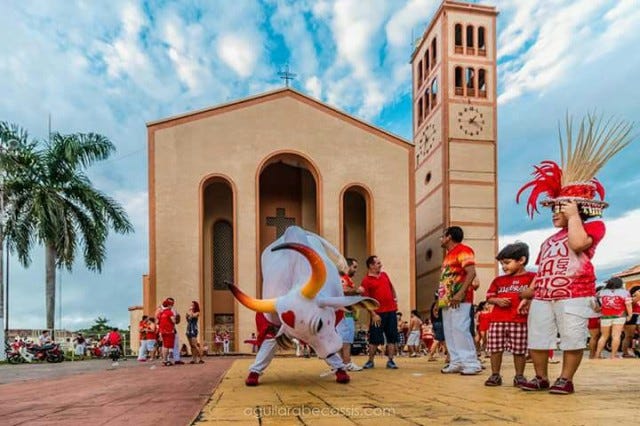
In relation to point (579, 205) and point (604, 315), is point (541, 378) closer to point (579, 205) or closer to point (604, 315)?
point (579, 205)

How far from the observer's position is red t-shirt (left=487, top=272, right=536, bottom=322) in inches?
192

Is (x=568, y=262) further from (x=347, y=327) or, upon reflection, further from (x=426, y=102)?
(x=426, y=102)

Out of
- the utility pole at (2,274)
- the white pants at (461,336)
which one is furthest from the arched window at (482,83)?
the white pants at (461,336)

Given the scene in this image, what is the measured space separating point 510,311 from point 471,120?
88.4 feet

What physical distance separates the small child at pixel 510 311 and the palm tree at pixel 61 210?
18.6 metres

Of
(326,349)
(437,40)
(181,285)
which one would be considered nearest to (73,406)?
(326,349)

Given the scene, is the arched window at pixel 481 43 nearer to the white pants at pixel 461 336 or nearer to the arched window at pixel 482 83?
the arched window at pixel 482 83

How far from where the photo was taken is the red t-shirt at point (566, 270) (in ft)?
13.6

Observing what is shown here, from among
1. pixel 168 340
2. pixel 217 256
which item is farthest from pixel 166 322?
pixel 217 256

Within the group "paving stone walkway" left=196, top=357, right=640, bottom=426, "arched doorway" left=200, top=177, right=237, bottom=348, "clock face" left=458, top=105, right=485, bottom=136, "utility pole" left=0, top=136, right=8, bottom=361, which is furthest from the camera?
"clock face" left=458, top=105, right=485, bottom=136

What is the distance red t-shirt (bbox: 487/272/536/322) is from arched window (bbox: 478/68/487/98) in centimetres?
2799

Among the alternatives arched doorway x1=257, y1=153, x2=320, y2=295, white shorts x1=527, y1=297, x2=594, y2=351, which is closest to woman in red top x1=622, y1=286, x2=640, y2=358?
white shorts x1=527, y1=297, x2=594, y2=351

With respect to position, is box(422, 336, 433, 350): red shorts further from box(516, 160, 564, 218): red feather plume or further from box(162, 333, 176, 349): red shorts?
box(516, 160, 564, 218): red feather plume

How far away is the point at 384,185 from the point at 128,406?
19797 mm
